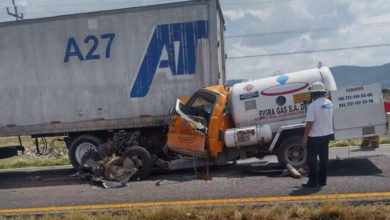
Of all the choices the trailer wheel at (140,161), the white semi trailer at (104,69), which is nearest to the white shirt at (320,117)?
the white semi trailer at (104,69)

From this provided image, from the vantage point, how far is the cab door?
29.8ft

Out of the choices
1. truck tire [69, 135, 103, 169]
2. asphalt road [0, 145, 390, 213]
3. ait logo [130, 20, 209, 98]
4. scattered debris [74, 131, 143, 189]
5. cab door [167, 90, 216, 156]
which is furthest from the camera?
truck tire [69, 135, 103, 169]

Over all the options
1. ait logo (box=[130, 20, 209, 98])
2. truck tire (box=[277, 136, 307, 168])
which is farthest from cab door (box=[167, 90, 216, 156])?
truck tire (box=[277, 136, 307, 168])

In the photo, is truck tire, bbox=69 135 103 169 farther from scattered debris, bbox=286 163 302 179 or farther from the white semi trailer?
scattered debris, bbox=286 163 302 179

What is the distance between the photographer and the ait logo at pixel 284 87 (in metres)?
9.00

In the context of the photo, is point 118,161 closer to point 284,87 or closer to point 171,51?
point 171,51

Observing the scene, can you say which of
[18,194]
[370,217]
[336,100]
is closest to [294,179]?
[336,100]

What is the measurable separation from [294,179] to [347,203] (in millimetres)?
2014

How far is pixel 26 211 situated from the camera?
22.8 feet

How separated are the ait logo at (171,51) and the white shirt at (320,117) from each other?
3597 mm

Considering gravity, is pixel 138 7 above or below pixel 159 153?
above

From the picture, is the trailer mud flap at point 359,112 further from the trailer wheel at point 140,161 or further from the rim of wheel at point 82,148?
the rim of wheel at point 82,148

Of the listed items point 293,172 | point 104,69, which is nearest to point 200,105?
point 293,172

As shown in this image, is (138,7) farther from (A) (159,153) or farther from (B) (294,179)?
(B) (294,179)
